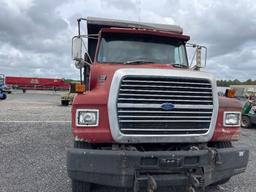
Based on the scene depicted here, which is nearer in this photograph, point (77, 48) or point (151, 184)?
point (151, 184)

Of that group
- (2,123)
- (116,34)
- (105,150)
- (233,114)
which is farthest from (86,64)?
(2,123)

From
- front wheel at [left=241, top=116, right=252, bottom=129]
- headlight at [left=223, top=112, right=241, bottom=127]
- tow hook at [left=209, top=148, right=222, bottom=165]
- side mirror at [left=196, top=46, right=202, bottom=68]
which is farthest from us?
front wheel at [left=241, top=116, right=252, bottom=129]

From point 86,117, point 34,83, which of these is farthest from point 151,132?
point 34,83

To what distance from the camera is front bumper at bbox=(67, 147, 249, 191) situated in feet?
12.4

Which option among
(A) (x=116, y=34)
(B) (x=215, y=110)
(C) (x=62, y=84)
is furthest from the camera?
(C) (x=62, y=84)

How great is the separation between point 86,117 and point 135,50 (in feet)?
6.70

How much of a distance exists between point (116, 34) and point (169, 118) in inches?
90.0

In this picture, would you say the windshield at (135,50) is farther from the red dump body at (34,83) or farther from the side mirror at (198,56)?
the red dump body at (34,83)

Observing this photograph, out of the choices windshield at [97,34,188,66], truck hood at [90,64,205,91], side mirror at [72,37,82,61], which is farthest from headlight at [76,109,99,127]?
side mirror at [72,37,82,61]

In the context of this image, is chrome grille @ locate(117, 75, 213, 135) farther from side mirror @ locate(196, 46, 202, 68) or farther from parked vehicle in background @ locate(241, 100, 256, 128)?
parked vehicle in background @ locate(241, 100, 256, 128)

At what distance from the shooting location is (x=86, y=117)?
13.0ft

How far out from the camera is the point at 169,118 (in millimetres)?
4047

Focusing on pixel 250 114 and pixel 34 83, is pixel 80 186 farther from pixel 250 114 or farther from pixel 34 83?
pixel 34 83

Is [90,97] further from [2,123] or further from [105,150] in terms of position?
[2,123]
